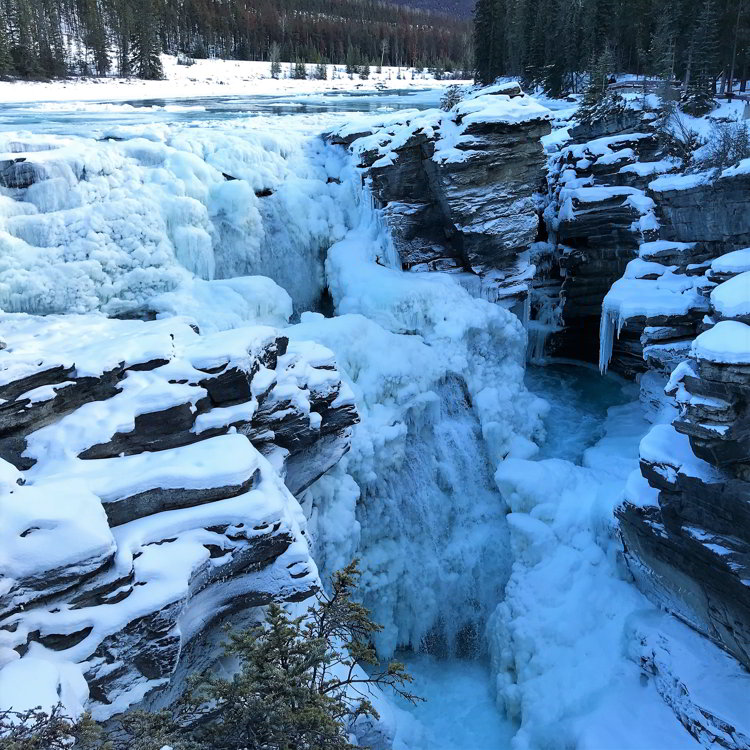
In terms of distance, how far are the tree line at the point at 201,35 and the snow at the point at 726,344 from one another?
44.2 meters

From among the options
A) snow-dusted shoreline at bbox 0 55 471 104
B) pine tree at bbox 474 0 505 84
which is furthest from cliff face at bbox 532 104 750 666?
snow-dusted shoreline at bbox 0 55 471 104

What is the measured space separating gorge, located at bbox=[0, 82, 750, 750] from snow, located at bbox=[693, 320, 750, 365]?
0.19 ft

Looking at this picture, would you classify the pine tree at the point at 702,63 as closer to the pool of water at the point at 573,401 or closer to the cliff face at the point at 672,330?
the cliff face at the point at 672,330

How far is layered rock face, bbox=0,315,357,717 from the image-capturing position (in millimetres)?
5355

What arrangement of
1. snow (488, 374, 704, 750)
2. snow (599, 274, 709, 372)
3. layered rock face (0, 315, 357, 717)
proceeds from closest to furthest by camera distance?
layered rock face (0, 315, 357, 717) → snow (488, 374, 704, 750) → snow (599, 274, 709, 372)

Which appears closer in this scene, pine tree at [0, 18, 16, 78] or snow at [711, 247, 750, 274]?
snow at [711, 247, 750, 274]

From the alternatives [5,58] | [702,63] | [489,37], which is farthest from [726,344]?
[489,37]

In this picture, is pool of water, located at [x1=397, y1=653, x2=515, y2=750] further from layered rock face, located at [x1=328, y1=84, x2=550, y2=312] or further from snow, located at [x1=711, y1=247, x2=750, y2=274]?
layered rock face, located at [x1=328, y1=84, x2=550, y2=312]

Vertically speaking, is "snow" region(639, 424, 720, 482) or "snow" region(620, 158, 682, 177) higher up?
"snow" region(620, 158, 682, 177)

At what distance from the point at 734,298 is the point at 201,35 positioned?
7268 cm

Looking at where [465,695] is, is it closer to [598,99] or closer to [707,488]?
[707,488]

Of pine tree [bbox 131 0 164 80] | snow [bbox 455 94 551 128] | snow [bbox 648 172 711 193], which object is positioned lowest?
snow [bbox 648 172 711 193]

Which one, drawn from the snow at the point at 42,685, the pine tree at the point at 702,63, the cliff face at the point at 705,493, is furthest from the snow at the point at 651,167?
the snow at the point at 42,685

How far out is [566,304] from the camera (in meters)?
20.2
